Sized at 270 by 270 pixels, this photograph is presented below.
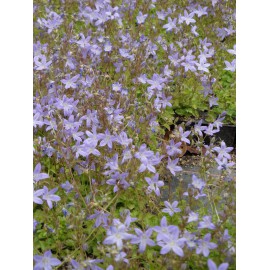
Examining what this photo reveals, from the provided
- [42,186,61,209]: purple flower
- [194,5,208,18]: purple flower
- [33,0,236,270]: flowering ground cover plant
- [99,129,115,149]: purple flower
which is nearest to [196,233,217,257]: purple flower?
[33,0,236,270]: flowering ground cover plant

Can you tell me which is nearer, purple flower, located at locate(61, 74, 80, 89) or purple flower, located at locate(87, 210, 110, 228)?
purple flower, located at locate(87, 210, 110, 228)

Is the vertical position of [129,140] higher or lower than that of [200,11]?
lower

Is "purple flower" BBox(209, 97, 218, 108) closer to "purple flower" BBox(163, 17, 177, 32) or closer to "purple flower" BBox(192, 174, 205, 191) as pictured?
"purple flower" BBox(163, 17, 177, 32)

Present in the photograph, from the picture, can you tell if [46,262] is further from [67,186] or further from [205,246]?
[205,246]

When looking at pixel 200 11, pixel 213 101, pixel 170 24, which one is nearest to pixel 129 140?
pixel 213 101

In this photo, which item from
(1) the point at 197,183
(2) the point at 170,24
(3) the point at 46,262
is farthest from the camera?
(2) the point at 170,24

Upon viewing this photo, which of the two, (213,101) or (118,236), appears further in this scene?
(213,101)

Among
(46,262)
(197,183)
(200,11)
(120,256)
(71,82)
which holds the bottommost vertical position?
(46,262)

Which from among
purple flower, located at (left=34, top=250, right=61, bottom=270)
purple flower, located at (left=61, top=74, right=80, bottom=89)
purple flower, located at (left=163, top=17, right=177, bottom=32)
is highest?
purple flower, located at (left=163, top=17, right=177, bottom=32)

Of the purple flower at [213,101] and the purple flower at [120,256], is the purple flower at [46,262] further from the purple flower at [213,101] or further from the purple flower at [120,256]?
the purple flower at [213,101]
